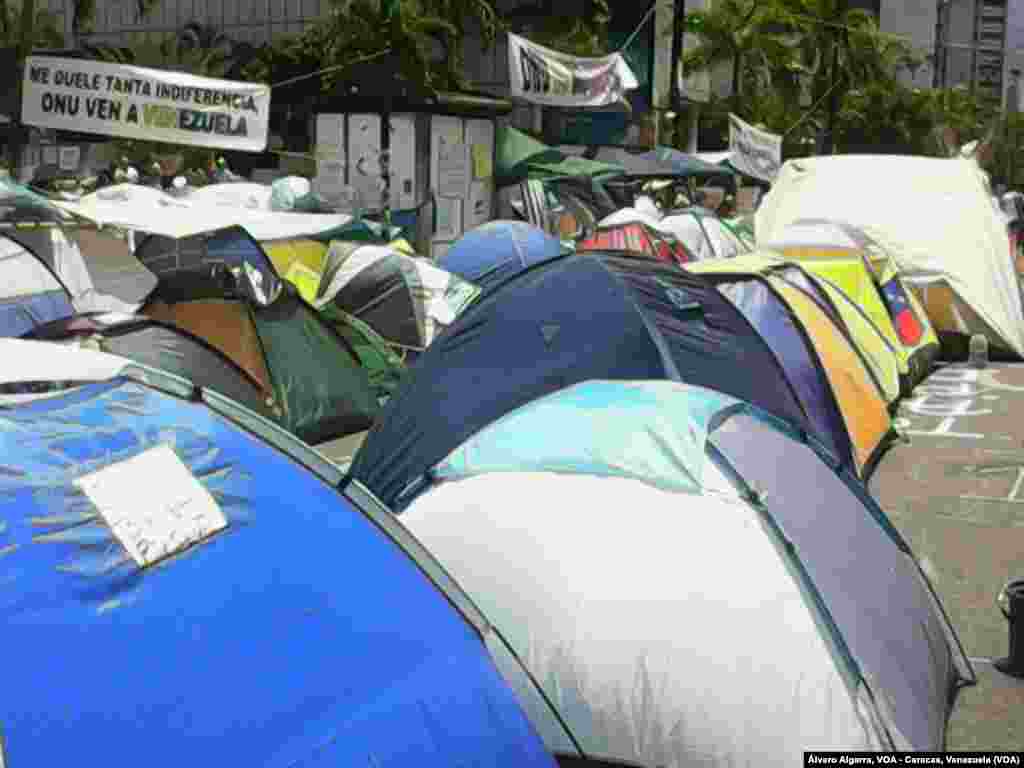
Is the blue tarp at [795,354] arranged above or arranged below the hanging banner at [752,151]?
below

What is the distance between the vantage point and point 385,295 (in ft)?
43.6

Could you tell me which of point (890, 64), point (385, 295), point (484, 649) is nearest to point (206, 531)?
point (484, 649)

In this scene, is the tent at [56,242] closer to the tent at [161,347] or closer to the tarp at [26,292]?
the tarp at [26,292]

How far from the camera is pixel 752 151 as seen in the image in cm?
3188

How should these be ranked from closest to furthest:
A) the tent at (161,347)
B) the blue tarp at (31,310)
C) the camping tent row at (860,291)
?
the tent at (161,347) < the blue tarp at (31,310) < the camping tent row at (860,291)

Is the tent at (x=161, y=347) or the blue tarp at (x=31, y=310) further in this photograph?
the blue tarp at (x=31, y=310)

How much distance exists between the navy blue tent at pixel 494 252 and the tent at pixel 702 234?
17.7 ft

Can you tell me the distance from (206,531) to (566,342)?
4006 mm

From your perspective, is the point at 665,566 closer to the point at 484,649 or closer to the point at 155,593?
the point at 484,649

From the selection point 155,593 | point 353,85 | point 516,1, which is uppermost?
point 516,1

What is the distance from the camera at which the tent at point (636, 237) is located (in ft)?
65.9

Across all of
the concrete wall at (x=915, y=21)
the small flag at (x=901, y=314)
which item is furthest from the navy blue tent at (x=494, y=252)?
the concrete wall at (x=915, y=21)

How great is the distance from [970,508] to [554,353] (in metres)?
3.56

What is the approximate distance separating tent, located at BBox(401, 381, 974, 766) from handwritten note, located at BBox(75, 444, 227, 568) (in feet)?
5.17
